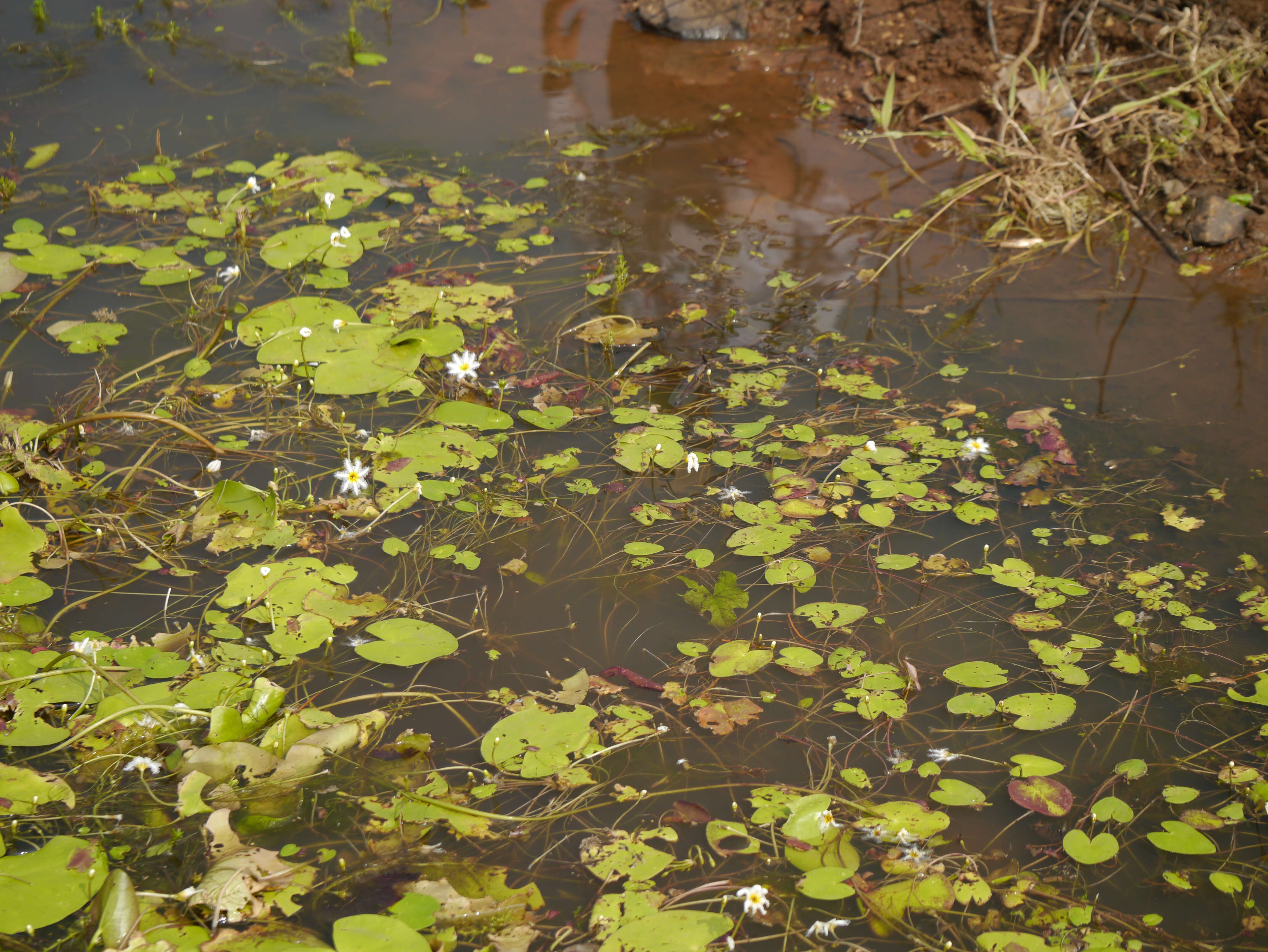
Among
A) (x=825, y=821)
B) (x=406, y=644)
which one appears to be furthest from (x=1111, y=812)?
(x=406, y=644)

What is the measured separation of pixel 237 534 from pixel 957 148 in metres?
3.73

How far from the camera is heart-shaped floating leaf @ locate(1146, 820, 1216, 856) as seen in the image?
1.81m

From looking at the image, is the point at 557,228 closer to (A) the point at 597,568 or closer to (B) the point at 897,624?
(A) the point at 597,568

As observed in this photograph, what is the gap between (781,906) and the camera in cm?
174

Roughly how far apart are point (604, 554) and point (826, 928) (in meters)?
1.12

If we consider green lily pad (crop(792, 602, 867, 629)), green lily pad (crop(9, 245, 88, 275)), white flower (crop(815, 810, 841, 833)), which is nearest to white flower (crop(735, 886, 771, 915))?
white flower (crop(815, 810, 841, 833))

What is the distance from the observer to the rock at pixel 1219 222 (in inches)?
147

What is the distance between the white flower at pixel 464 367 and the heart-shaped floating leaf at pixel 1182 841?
224 cm

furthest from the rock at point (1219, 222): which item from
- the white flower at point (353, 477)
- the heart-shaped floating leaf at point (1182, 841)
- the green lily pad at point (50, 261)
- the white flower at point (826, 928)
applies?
the green lily pad at point (50, 261)

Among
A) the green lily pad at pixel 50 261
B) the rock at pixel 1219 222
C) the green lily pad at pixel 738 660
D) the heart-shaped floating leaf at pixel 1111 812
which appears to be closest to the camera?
the heart-shaped floating leaf at pixel 1111 812

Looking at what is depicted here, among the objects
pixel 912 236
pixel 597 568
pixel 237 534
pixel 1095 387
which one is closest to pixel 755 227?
pixel 912 236

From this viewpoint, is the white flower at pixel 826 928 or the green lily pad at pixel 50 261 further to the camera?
the green lily pad at pixel 50 261

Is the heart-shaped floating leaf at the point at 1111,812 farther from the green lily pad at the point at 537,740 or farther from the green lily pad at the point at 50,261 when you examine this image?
the green lily pad at the point at 50,261

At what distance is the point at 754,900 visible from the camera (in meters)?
1.65
